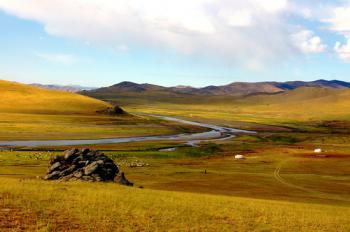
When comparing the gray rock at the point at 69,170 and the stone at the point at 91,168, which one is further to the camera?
the gray rock at the point at 69,170

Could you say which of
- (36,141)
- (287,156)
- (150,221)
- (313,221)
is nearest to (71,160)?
(150,221)

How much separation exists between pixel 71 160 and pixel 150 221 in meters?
26.1

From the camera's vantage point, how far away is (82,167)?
171 feet

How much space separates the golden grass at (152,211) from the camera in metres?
29.4

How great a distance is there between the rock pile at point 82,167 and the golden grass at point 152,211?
6.27 m

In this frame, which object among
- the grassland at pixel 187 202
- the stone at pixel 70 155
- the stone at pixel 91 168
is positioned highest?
the stone at pixel 70 155

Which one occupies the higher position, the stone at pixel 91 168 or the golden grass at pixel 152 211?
the stone at pixel 91 168

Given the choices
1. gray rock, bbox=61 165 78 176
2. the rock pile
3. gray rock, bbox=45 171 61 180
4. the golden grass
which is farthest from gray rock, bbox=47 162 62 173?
the golden grass

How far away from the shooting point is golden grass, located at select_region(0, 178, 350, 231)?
29.4 m

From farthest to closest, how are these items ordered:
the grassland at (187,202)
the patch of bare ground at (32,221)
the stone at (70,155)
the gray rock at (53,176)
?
the stone at (70,155) → the gray rock at (53,176) → the grassland at (187,202) → the patch of bare ground at (32,221)

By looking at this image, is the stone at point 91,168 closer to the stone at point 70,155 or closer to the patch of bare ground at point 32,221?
the stone at point 70,155

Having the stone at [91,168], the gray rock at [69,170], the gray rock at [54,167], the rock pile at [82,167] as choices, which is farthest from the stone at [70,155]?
the stone at [91,168]

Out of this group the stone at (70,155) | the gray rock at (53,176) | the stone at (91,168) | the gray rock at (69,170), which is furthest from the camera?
the stone at (70,155)

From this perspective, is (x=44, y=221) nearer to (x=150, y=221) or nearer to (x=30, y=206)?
(x=30, y=206)
